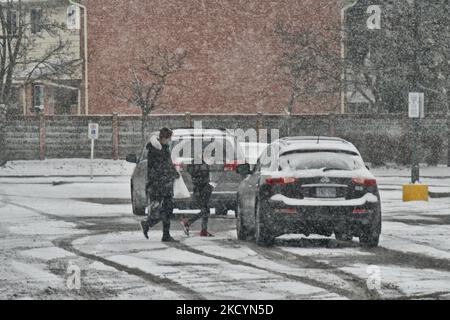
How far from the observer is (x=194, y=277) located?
12.6m

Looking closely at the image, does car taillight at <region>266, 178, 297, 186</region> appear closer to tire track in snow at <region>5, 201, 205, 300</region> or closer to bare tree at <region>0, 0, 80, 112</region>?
tire track in snow at <region>5, 201, 205, 300</region>

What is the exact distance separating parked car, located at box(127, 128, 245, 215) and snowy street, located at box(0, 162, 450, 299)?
1.85ft

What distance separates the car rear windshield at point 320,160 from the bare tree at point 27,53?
93.4 feet

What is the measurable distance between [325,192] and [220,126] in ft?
97.3

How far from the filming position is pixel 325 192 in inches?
614

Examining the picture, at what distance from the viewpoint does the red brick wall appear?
5125 cm

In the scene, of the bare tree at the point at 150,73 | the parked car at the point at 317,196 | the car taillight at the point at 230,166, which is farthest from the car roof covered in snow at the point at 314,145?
the bare tree at the point at 150,73

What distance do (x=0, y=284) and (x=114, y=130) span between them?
34429 millimetres

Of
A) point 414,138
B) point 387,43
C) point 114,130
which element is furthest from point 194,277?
point 114,130

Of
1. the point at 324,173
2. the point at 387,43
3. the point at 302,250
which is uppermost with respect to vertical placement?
the point at 387,43

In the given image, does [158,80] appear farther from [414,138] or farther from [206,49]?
[414,138]

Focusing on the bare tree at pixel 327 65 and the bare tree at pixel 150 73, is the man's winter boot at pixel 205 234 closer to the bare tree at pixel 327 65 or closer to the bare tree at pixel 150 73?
the bare tree at pixel 327 65
